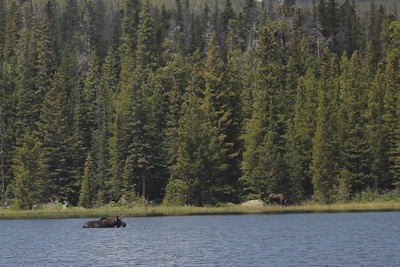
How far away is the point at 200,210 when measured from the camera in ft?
277

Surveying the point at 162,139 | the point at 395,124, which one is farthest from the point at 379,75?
the point at 162,139

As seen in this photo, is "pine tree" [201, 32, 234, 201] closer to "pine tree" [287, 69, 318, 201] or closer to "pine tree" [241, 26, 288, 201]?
"pine tree" [241, 26, 288, 201]

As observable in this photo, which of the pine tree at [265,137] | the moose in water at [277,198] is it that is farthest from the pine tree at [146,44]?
the moose in water at [277,198]

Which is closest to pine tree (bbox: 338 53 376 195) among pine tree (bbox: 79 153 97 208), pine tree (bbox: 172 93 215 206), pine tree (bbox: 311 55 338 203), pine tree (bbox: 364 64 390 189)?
pine tree (bbox: 364 64 390 189)

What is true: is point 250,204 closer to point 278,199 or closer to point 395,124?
point 278,199

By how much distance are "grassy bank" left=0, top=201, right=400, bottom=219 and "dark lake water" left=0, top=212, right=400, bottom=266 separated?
42.7 ft

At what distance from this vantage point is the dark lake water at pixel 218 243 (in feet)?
125

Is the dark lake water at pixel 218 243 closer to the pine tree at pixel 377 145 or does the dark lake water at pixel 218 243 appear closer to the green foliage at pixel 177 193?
the green foliage at pixel 177 193

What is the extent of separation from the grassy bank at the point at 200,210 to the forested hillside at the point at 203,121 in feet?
12.8

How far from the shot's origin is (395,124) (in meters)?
97.5

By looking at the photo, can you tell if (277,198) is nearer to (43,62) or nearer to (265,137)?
(265,137)

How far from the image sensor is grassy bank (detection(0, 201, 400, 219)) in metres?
80.7

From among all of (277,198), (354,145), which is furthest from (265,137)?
(354,145)

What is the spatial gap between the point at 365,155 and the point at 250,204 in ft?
50.8
